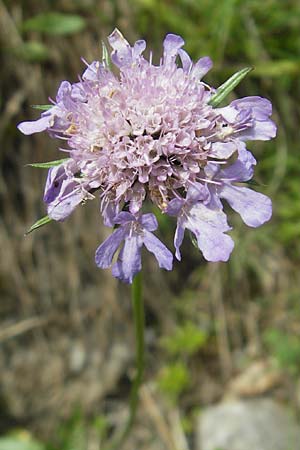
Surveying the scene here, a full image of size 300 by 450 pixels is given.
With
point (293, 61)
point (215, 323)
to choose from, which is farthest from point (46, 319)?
point (293, 61)

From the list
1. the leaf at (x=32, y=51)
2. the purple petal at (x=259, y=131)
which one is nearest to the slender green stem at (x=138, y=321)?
the purple petal at (x=259, y=131)

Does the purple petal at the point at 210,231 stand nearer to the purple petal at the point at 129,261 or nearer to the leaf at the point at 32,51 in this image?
the purple petal at the point at 129,261

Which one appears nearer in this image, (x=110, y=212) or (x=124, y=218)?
(x=124, y=218)

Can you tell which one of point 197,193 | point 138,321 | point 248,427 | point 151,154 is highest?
point 151,154

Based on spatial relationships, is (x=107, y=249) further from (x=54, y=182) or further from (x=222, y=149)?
(x=222, y=149)

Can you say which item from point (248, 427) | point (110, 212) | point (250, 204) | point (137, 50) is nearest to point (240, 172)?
point (250, 204)

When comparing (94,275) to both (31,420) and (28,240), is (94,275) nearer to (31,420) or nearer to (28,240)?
(28,240)
